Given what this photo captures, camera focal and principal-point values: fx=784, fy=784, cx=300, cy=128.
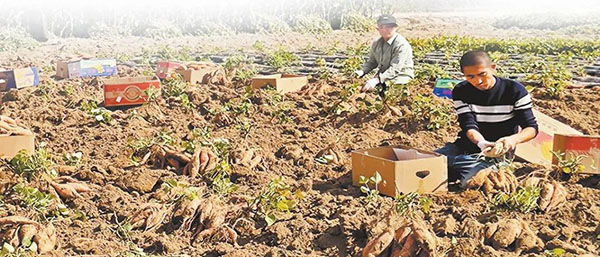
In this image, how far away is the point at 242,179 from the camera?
16.5 ft

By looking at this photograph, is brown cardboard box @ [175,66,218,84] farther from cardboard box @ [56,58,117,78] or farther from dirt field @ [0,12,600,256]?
cardboard box @ [56,58,117,78]

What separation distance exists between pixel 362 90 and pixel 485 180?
282 centimetres

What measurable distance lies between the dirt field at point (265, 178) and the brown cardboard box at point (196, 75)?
306mm

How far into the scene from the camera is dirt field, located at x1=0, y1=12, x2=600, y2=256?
3834mm

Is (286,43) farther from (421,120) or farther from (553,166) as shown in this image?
(553,166)

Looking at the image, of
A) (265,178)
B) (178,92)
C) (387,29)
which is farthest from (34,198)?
(387,29)

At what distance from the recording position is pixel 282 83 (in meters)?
8.02

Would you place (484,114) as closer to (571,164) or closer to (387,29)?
(571,164)

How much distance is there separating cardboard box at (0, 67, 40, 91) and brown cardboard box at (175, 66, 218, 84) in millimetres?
1706

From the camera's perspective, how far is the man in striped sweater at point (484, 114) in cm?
459

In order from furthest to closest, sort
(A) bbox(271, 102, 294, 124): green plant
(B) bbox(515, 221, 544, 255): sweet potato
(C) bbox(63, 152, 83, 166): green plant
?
(A) bbox(271, 102, 294, 124): green plant
(C) bbox(63, 152, 83, 166): green plant
(B) bbox(515, 221, 544, 255): sweet potato

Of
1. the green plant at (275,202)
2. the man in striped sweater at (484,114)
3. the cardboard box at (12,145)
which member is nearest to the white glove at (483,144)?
the man in striped sweater at (484,114)

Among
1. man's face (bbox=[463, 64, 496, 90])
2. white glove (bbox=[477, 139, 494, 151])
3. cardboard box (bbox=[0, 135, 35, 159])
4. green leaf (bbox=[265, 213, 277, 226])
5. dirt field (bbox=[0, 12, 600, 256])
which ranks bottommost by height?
dirt field (bbox=[0, 12, 600, 256])

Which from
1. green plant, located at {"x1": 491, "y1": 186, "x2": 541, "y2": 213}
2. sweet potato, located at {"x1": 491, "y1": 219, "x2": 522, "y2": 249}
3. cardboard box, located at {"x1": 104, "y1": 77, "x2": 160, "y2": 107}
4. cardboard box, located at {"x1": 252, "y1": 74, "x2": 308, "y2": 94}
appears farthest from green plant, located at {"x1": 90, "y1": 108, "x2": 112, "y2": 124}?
sweet potato, located at {"x1": 491, "y1": 219, "x2": 522, "y2": 249}
